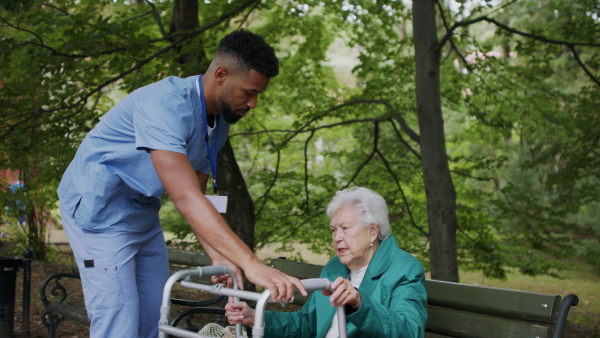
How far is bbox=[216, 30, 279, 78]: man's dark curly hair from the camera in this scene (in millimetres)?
2277

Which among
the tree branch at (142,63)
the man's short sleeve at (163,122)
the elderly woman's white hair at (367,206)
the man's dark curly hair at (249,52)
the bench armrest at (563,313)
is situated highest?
the tree branch at (142,63)

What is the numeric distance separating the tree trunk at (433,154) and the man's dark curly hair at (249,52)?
3.30 meters

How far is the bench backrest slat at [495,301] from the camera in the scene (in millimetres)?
2641

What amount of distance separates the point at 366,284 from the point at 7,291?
338 centimetres

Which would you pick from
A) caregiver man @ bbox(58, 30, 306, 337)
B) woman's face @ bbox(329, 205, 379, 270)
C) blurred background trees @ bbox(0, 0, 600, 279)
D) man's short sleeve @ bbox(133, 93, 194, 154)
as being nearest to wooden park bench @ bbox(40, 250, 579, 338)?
woman's face @ bbox(329, 205, 379, 270)

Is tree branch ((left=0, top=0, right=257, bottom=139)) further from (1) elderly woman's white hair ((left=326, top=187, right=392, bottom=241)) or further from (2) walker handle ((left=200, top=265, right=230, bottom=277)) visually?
(2) walker handle ((left=200, top=265, right=230, bottom=277))

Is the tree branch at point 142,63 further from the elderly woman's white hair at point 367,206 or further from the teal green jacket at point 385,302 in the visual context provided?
the teal green jacket at point 385,302

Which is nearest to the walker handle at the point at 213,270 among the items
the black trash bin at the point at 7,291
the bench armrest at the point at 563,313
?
the bench armrest at the point at 563,313

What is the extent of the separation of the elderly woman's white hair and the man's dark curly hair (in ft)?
2.76

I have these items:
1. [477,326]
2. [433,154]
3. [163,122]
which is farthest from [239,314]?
[433,154]

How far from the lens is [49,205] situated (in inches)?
317

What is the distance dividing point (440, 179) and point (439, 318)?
246cm

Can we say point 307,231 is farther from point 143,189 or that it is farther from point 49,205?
point 143,189

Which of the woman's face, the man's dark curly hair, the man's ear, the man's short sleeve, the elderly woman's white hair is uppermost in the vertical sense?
the man's dark curly hair
